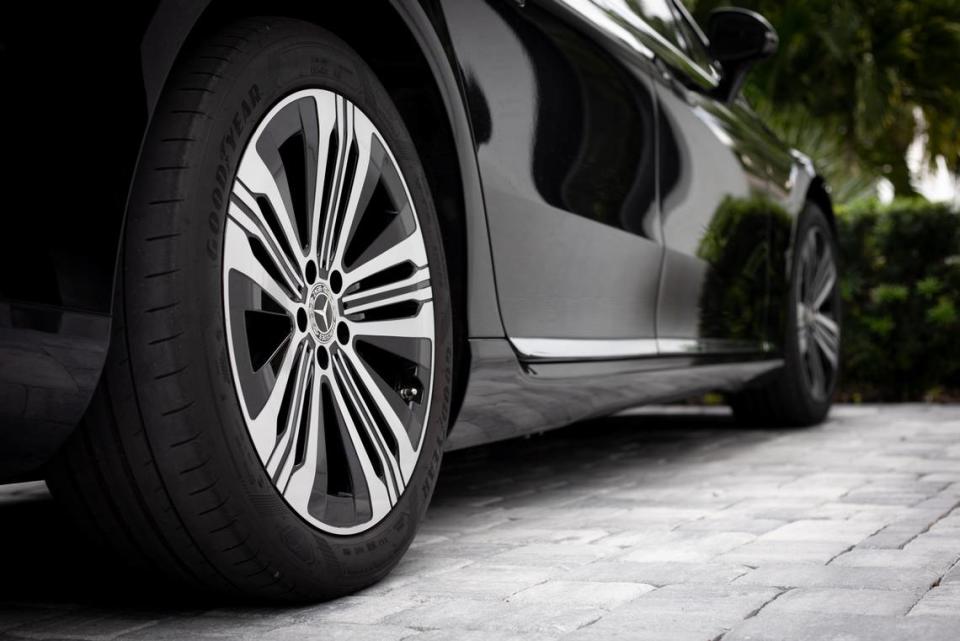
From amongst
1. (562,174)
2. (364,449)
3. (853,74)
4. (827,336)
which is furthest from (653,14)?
(853,74)

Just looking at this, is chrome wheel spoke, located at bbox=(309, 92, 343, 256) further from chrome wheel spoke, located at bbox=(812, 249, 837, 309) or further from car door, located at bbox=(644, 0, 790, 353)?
chrome wheel spoke, located at bbox=(812, 249, 837, 309)

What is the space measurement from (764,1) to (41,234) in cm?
1121

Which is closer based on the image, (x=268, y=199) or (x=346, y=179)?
(x=268, y=199)

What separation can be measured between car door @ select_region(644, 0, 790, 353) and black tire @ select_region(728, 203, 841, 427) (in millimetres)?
345

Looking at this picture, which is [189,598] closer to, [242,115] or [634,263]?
[242,115]

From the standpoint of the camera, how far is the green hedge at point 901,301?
6707 millimetres

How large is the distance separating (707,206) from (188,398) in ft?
7.64

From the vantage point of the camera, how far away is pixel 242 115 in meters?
1.80

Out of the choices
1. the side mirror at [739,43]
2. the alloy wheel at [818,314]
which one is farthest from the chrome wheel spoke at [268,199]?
the alloy wheel at [818,314]

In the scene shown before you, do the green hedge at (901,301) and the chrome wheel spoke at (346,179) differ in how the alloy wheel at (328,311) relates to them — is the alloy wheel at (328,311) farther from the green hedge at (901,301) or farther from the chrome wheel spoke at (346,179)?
the green hedge at (901,301)

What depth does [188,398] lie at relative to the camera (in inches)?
65.0

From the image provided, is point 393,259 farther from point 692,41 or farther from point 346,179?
point 692,41

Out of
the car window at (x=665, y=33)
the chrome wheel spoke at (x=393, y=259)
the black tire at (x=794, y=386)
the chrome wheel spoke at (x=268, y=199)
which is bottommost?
the black tire at (x=794, y=386)

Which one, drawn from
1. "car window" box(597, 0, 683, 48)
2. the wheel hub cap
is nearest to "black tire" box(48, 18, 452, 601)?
the wheel hub cap
